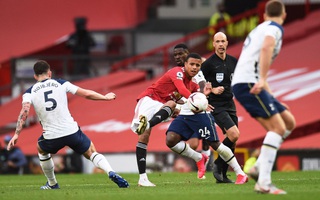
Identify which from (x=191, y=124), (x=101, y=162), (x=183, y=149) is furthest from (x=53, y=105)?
(x=183, y=149)

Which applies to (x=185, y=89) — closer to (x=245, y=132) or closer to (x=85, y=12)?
(x=245, y=132)

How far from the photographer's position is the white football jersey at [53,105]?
46.5 ft

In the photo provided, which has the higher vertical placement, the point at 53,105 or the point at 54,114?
the point at 53,105

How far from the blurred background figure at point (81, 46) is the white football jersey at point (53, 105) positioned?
17377 mm

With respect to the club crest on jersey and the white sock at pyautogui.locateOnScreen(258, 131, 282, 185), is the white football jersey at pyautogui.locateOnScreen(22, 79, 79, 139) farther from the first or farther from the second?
the white sock at pyautogui.locateOnScreen(258, 131, 282, 185)

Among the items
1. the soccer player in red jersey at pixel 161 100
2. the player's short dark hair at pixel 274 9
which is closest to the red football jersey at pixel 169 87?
the soccer player in red jersey at pixel 161 100

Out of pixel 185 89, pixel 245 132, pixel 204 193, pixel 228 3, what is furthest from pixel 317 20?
pixel 204 193

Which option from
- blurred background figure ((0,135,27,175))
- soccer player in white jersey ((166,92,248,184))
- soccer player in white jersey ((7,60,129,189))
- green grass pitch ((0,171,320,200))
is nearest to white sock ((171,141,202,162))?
soccer player in white jersey ((166,92,248,184))

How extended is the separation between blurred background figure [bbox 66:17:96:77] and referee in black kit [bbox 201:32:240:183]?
16046 mm

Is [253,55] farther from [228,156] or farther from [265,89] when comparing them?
[228,156]

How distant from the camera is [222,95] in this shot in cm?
1578

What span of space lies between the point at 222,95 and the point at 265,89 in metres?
3.68

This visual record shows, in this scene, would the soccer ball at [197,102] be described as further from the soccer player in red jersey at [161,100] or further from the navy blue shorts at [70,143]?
the navy blue shorts at [70,143]

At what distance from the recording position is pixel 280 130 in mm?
12055
